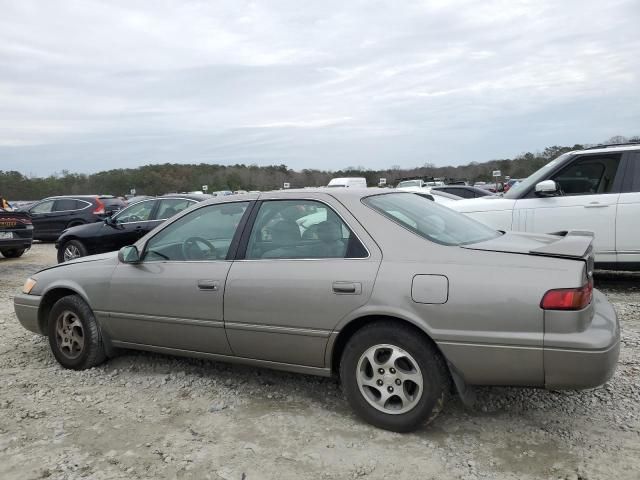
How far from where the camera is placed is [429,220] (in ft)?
11.5

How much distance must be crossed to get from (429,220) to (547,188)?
3.73 m

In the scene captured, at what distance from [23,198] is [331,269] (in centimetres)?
5200

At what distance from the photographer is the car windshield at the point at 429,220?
3268 mm

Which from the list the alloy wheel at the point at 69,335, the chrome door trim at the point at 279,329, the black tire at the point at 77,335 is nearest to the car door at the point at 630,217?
the chrome door trim at the point at 279,329

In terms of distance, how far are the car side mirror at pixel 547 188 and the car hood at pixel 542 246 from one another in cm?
313

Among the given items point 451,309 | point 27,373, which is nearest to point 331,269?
point 451,309

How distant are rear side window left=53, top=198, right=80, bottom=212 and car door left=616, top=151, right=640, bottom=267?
13949 millimetres

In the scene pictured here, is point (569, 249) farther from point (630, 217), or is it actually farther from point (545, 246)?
point (630, 217)

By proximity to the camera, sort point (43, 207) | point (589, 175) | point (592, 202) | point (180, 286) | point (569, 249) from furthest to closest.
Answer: point (43, 207), point (589, 175), point (592, 202), point (180, 286), point (569, 249)

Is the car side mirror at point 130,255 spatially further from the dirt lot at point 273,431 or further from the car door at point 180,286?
the dirt lot at point 273,431

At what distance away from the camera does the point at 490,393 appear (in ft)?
11.8

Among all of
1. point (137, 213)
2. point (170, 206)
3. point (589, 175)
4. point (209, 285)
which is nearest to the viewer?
point (209, 285)

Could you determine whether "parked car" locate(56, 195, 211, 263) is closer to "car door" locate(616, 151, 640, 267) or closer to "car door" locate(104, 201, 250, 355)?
"car door" locate(104, 201, 250, 355)

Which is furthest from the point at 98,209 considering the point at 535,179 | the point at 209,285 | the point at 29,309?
the point at 209,285
